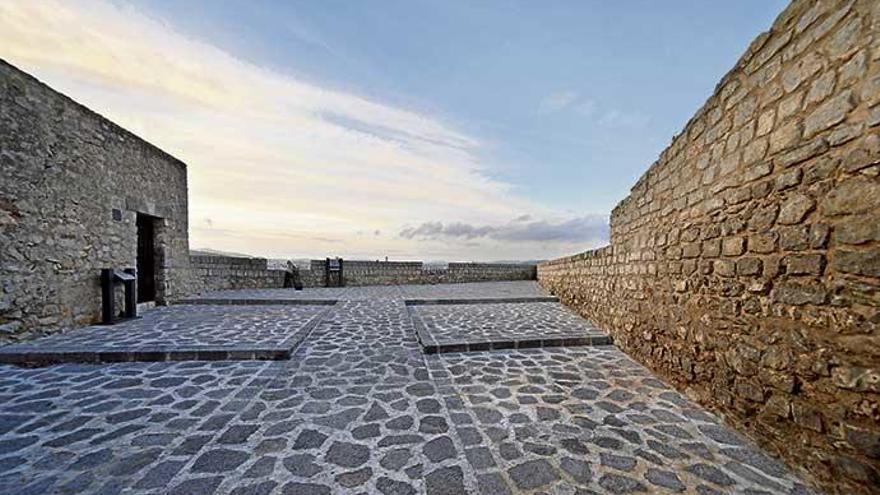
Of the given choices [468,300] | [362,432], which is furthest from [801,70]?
[468,300]

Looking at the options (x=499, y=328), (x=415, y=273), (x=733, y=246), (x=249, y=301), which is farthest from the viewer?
(x=415, y=273)

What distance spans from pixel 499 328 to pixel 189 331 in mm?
4890

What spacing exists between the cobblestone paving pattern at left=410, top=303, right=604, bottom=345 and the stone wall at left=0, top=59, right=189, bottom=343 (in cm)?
548

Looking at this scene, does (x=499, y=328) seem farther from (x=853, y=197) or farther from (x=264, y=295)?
(x=264, y=295)

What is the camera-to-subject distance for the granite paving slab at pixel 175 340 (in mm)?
3881

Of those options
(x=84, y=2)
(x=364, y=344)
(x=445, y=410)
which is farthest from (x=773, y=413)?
(x=84, y=2)

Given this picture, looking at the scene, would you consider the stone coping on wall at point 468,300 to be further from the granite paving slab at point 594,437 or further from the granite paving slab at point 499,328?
the granite paving slab at point 594,437

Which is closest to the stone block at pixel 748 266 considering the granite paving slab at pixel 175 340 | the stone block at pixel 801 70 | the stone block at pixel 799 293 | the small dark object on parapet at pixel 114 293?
the stone block at pixel 799 293

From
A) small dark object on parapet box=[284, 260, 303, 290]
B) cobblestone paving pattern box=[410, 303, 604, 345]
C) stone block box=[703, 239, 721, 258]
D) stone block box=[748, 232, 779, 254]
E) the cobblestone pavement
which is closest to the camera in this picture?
stone block box=[748, 232, 779, 254]

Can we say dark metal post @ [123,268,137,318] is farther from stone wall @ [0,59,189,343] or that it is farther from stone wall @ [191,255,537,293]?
stone wall @ [191,255,537,293]

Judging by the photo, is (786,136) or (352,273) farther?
(352,273)

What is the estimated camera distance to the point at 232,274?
10836mm

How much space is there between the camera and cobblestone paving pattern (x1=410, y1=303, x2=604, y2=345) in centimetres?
492

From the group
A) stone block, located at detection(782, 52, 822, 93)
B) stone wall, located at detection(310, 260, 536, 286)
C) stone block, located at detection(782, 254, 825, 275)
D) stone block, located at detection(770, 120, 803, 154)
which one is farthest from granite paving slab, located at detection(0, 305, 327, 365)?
stone wall, located at detection(310, 260, 536, 286)
